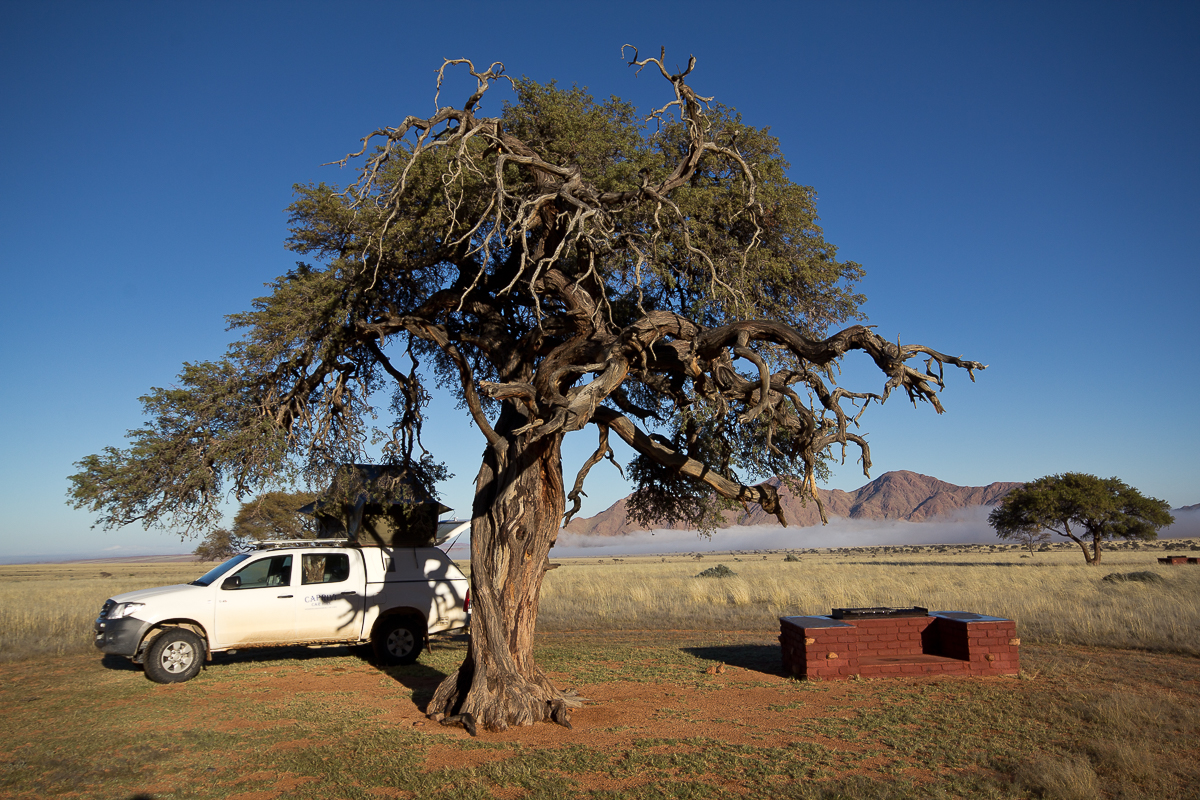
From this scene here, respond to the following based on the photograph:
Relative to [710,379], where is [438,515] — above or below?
below

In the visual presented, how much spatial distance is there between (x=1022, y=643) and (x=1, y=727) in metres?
15.6

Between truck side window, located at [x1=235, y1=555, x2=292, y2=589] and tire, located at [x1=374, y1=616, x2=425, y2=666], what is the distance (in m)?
1.88

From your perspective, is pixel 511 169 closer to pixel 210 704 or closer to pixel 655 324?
pixel 655 324

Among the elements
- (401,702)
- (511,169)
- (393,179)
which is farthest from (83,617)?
(511,169)

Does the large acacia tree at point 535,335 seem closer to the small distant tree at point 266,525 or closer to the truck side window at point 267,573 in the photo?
the truck side window at point 267,573

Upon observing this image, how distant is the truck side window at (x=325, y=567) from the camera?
12906mm

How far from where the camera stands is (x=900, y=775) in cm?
659

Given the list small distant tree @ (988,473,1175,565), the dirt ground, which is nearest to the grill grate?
the dirt ground

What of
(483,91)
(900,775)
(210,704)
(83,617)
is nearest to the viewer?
(900,775)

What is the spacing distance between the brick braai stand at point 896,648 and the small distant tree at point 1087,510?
131 ft

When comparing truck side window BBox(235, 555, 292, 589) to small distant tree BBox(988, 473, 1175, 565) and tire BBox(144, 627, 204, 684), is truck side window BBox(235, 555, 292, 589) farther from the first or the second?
small distant tree BBox(988, 473, 1175, 565)

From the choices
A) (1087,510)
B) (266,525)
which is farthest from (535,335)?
(1087,510)

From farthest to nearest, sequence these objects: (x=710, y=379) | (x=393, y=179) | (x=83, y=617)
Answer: (x=83, y=617) < (x=393, y=179) < (x=710, y=379)

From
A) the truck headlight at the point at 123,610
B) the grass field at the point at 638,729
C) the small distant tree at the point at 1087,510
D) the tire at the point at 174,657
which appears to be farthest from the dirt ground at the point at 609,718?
the small distant tree at the point at 1087,510
